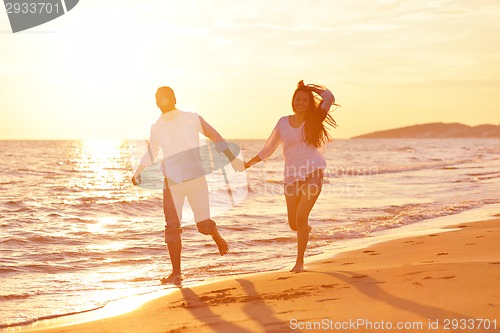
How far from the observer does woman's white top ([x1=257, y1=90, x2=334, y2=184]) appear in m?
6.92

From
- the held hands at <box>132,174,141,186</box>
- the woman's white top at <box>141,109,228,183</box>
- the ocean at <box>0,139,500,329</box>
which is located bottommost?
the ocean at <box>0,139,500,329</box>

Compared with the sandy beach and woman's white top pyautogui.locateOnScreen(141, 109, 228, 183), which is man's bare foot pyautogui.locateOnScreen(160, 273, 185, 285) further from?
woman's white top pyautogui.locateOnScreen(141, 109, 228, 183)

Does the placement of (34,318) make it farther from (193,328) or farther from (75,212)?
(75,212)

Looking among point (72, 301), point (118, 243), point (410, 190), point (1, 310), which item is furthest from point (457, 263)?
point (410, 190)

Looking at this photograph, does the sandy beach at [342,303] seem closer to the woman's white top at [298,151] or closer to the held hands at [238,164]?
the woman's white top at [298,151]

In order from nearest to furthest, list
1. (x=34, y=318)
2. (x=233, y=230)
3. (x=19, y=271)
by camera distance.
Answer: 1. (x=34, y=318)
2. (x=19, y=271)
3. (x=233, y=230)

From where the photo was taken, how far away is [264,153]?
7.32 metres

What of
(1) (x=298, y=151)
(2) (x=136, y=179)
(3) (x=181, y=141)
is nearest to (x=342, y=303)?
(1) (x=298, y=151)

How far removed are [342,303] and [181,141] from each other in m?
2.84

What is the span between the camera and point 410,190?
21.6 m

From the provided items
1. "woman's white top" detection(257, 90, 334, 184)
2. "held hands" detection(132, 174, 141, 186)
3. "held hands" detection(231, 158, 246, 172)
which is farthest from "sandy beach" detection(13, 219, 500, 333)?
"held hands" detection(132, 174, 141, 186)

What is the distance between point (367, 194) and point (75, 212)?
913 centimetres

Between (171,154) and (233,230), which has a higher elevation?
(171,154)

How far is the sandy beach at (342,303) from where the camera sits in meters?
4.45
